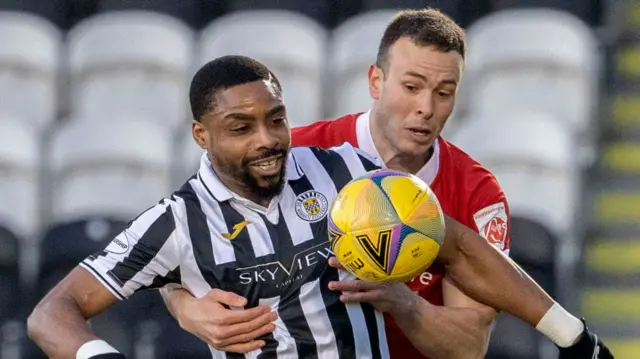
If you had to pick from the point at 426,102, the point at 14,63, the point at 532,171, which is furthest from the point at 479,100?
the point at 426,102

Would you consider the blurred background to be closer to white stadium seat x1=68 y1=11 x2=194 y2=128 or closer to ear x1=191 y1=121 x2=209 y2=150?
white stadium seat x1=68 y1=11 x2=194 y2=128

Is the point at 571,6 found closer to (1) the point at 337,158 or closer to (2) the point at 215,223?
(1) the point at 337,158

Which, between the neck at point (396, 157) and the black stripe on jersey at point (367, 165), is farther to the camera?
the neck at point (396, 157)

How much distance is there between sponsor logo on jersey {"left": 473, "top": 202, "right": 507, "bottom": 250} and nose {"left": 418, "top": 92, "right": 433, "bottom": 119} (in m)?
0.39

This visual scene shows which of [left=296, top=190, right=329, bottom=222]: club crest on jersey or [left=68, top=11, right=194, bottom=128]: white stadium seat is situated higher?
[left=68, top=11, right=194, bottom=128]: white stadium seat

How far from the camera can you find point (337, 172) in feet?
14.3

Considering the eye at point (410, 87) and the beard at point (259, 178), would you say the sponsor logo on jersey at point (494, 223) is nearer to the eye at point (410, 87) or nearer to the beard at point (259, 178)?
the eye at point (410, 87)

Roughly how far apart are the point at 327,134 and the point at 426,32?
523 mm

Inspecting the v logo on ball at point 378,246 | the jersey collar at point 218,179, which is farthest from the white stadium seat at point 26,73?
the v logo on ball at point 378,246

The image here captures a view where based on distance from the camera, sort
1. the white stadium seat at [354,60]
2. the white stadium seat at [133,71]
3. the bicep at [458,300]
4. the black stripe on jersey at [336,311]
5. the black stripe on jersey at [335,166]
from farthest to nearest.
→ 1. the white stadium seat at [133,71]
2. the white stadium seat at [354,60]
3. the bicep at [458,300]
4. the black stripe on jersey at [335,166]
5. the black stripe on jersey at [336,311]

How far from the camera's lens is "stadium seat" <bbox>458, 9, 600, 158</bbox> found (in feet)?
25.7

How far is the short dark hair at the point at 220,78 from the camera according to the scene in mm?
4090

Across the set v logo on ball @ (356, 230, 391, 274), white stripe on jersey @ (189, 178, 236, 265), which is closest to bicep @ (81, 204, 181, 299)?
white stripe on jersey @ (189, 178, 236, 265)

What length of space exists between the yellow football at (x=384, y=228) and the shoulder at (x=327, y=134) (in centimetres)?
98
